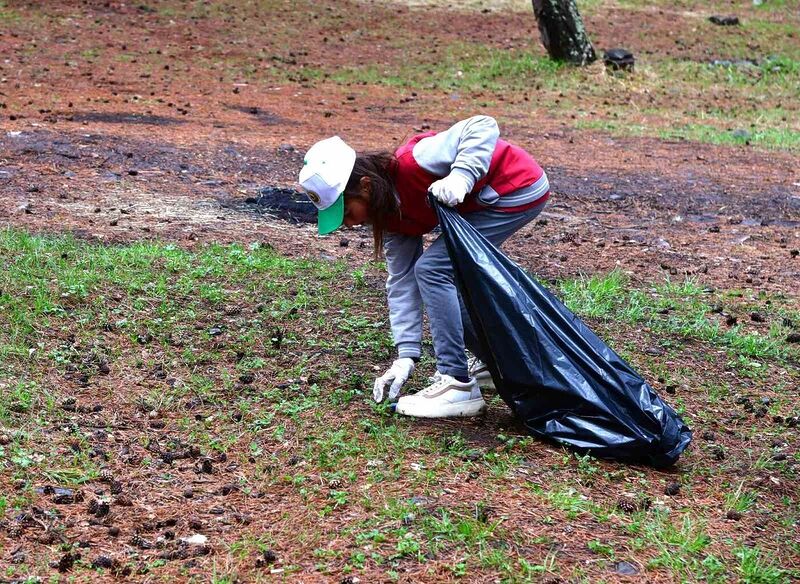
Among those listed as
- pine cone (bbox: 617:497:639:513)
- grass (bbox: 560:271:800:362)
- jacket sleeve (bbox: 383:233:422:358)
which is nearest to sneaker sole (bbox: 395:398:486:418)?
jacket sleeve (bbox: 383:233:422:358)

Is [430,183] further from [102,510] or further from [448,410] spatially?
[102,510]

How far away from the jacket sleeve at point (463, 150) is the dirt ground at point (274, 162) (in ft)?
3.55

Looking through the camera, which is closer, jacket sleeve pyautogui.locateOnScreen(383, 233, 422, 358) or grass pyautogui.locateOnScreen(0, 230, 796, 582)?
grass pyautogui.locateOnScreen(0, 230, 796, 582)

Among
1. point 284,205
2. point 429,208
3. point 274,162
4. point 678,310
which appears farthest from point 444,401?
point 274,162

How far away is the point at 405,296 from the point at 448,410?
0.53m

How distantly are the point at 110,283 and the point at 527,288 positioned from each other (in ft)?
8.18

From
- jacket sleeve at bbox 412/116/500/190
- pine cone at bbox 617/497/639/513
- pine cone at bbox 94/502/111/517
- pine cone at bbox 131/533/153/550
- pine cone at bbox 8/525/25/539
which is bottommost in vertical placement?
pine cone at bbox 617/497/639/513

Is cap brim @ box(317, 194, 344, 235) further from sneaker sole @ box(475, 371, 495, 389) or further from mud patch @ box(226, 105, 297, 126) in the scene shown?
mud patch @ box(226, 105, 297, 126)

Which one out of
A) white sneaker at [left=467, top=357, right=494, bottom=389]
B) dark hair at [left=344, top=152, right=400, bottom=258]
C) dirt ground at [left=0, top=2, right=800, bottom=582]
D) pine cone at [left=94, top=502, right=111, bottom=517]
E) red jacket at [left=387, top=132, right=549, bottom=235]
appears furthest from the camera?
dirt ground at [left=0, top=2, right=800, bottom=582]

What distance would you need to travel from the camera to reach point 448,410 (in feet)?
13.6

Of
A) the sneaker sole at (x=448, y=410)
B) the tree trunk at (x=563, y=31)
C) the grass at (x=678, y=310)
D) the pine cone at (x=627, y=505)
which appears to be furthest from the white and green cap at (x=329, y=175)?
the tree trunk at (x=563, y=31)

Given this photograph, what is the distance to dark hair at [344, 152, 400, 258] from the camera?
12.7ft

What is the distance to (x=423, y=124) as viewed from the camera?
10.8 meters

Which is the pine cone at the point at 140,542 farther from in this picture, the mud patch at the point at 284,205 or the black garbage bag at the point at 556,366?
the mud patch at the point at 284,205
